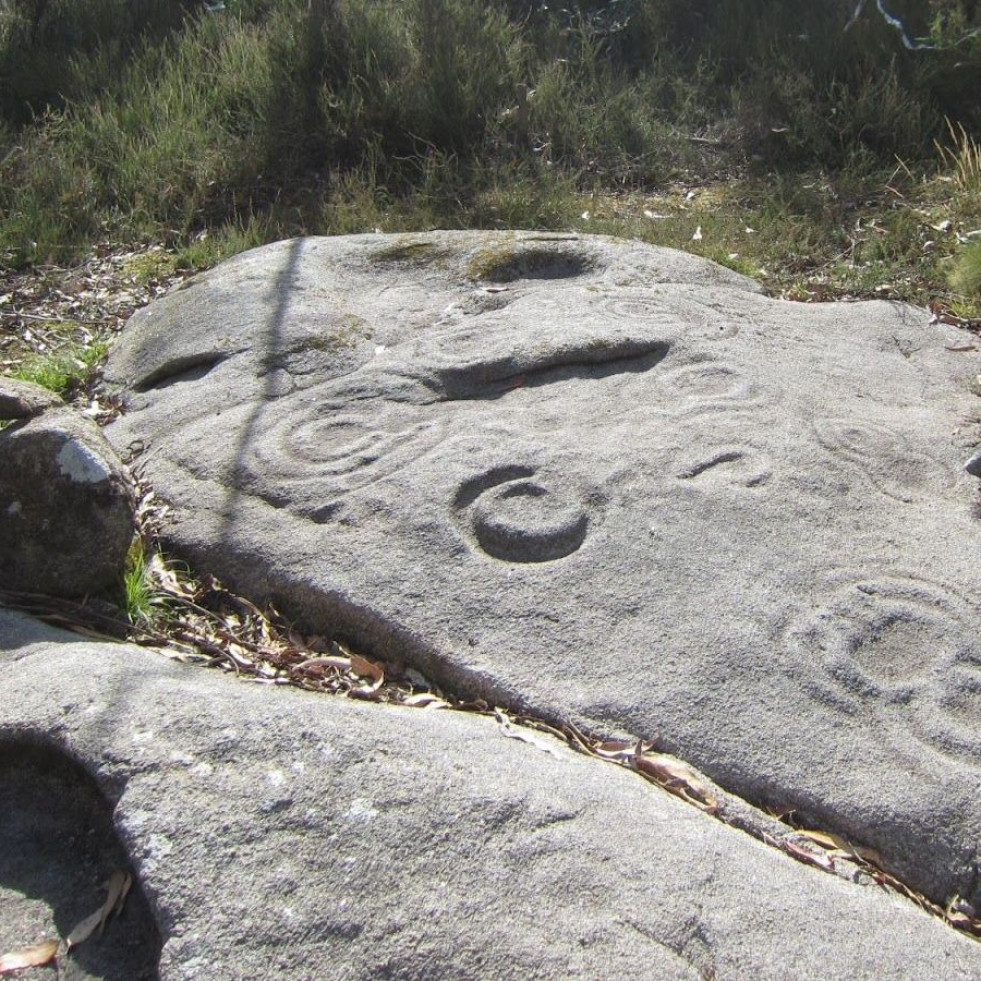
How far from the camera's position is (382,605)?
9.29 feet

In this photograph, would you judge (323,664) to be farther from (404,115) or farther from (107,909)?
(404,115)

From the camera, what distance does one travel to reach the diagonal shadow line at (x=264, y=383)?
329 centimetres

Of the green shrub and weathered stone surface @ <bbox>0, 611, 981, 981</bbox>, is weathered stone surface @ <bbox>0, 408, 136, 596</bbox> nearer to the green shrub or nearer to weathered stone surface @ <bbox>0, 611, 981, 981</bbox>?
weathered stone surface @ <bbox>0, 611, 981, 981</bbox>

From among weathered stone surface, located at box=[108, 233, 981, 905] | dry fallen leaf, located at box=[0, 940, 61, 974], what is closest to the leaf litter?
dry fallen leaf, located at box=[0, 940, 61, 974]

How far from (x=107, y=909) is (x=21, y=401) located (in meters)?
1.53

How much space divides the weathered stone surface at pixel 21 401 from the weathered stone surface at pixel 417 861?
3.27ft

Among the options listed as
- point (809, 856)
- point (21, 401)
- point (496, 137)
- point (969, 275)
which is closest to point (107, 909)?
point (809, 856)

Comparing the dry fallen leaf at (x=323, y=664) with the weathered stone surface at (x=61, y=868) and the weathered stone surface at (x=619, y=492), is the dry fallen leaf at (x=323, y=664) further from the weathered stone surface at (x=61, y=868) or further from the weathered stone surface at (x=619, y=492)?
the weathered stone surface at (x=61, y=868)

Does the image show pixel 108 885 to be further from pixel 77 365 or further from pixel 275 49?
pixel 275 49

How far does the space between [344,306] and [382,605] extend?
1.85 meters

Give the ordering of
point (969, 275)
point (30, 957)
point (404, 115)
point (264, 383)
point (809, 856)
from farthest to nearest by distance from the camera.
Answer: point (404, 115) → point (969, 275) → point (264, 383) → point (809, 856) → point (30, 957)

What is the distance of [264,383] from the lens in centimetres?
393

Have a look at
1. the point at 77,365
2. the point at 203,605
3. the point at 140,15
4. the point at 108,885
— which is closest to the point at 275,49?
the point at 140,15

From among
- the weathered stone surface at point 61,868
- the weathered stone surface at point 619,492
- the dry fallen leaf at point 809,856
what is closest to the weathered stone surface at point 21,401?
the weathered stone surface at point 619,492
